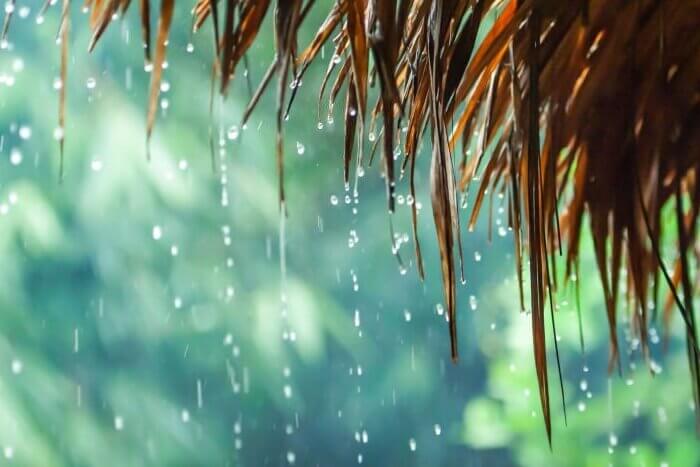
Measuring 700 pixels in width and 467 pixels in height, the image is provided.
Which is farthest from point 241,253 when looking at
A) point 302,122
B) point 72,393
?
point 72,393

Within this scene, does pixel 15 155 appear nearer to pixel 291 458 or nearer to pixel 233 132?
pixel 233 132

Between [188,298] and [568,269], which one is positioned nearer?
[568,269]

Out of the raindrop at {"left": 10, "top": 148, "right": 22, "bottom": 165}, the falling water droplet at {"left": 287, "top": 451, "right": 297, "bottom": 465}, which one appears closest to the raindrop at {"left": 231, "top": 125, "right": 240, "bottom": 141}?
the raindrop at {"left": 10, "top": 148, "right": 22, "bottom": 165}

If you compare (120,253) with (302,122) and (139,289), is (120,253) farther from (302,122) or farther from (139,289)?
(302,122)

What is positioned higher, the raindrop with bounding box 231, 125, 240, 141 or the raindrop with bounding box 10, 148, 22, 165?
the raindrop with bounding box 10, 148, 22, 165

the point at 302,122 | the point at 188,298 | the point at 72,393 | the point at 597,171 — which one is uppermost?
the point at 302,122

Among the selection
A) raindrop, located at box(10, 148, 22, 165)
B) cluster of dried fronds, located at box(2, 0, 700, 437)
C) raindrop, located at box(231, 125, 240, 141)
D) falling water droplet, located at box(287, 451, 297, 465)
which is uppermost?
raindrop, located at box(10, 148, 22, 165)

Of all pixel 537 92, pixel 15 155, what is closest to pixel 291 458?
pixel 15 155

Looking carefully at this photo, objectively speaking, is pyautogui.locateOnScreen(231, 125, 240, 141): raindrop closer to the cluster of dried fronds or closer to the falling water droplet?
the falling water droplet
